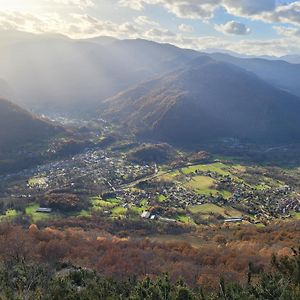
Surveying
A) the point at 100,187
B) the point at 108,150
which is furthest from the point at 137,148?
the point at 100,187

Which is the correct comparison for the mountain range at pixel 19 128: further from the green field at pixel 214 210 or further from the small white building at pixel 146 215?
the green field at pixel 214 210

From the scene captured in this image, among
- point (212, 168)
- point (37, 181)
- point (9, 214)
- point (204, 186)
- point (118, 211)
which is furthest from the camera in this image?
point (212, 168)

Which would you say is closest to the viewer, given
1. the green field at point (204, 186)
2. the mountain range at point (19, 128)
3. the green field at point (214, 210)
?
the green field at point (214, 210)

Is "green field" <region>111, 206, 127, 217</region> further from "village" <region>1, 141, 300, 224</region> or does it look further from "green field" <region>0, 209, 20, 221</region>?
"green field" <region>0, 209, 20, 221</region>

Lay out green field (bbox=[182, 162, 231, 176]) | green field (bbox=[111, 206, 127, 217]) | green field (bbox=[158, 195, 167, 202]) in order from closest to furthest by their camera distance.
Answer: green field (bbox=[111, 206, 127, 217]) → green field (bbox=[158, 195, 167, 202]) → green field (bbox=[182, 162, 231, 176])

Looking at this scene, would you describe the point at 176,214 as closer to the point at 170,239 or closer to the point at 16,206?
the point at 170,239

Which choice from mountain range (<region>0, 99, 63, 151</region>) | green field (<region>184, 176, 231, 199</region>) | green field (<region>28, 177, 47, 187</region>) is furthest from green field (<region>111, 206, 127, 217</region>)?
mountain range (<region>0, 99, 63, 151</region>)

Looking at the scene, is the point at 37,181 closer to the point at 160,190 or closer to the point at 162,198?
the point at 160,190

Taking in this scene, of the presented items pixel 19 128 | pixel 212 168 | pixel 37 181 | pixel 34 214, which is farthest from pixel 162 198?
pixel 19 128

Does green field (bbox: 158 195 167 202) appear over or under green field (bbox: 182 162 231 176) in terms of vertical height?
over

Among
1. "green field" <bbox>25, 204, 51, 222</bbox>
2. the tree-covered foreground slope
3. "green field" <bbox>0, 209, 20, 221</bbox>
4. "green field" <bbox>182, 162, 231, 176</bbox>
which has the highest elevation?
the tree-covered foreground slope

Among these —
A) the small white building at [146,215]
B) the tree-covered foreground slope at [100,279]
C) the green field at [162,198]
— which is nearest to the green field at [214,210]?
the green field at [162,198]
